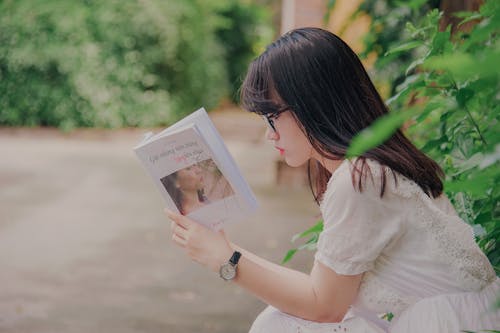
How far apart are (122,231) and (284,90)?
417cm

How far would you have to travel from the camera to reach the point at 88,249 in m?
5.48

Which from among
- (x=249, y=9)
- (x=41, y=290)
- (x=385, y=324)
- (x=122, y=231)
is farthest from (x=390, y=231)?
(x=249, y=9)

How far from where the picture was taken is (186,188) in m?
2.21

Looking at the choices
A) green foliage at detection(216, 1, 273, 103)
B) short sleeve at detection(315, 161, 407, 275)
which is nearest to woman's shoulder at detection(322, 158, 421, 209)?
short sleeve at detection(315, 161, 407, 275)

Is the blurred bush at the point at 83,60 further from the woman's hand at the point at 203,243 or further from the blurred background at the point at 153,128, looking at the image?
the woman's hand at the point at 203,243

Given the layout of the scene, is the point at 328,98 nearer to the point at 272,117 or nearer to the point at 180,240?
the point at 272,117

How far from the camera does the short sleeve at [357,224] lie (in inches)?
75.1

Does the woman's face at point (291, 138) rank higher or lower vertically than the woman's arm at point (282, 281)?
higher

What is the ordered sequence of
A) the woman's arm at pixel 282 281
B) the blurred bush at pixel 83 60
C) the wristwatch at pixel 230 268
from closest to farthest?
the woman's arm at pixel 282 281 → the wristwatch at pixel 230 268 → the blurred bush at pixel 83 60

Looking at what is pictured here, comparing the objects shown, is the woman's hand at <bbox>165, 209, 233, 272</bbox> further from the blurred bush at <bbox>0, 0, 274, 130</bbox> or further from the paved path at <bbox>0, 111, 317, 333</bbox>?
the blurred bush at <bbox>0, 0, 274, 130</bbox>

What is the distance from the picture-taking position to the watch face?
2.12m

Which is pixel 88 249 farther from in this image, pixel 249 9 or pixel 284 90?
pixel 249 9

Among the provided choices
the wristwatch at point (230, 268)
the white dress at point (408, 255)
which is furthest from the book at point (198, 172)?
the white dress at point (408, 255)

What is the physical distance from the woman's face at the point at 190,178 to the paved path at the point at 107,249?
194 cm
